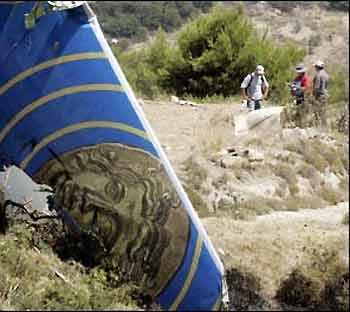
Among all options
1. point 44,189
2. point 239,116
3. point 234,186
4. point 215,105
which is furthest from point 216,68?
point 44,189

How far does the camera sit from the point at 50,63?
4004mm

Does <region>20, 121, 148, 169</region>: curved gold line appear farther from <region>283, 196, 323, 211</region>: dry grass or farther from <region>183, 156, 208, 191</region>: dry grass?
<region>283, 196, 323, 211</region>: dry grass

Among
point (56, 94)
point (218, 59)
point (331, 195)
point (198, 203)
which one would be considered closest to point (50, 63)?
point (56, 94)

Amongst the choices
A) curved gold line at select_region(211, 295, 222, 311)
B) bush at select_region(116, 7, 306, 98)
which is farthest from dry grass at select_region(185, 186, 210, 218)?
bush at select_region(116, 7, 306, 98)

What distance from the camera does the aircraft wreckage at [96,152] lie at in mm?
3975

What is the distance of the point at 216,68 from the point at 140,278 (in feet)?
42.2

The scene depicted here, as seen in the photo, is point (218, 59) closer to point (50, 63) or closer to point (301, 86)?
point (301, 86)

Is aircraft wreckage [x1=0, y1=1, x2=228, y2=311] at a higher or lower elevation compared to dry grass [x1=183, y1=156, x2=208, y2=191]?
higher

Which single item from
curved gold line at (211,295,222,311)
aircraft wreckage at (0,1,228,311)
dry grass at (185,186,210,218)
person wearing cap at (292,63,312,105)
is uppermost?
aircraft wreckage at (0,1,228,311)

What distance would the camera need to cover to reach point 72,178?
4246mm

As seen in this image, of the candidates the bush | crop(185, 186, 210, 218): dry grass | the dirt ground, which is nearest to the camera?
the dirt ground

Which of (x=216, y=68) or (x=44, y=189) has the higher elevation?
Answer: (x=44, y=189)

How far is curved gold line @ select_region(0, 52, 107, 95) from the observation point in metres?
3.94

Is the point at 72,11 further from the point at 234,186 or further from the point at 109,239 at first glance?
the point at 234,186
